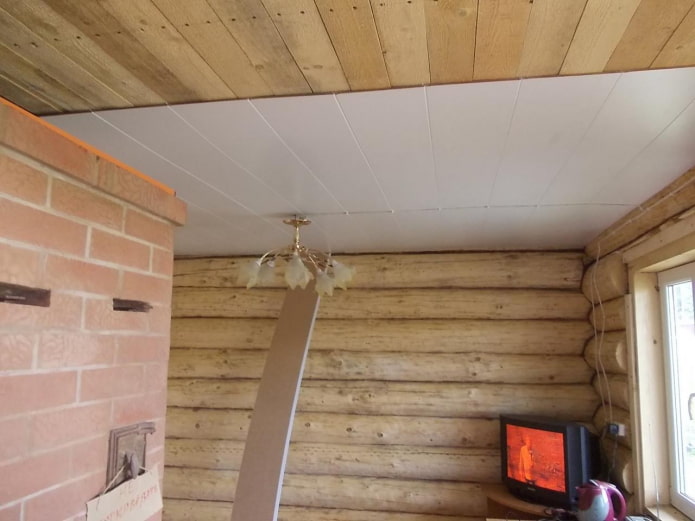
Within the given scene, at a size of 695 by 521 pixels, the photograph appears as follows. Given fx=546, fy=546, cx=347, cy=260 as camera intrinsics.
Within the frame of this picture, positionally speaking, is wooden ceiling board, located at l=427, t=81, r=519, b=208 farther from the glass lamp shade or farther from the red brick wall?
the red brick wall

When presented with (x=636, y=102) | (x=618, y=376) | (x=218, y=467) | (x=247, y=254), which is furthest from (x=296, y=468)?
(x=636, y=102)

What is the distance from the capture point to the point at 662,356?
286 centimetres

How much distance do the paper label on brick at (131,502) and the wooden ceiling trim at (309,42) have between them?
107cm

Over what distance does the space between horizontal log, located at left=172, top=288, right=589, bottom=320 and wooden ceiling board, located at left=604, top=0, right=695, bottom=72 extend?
2.72 metres

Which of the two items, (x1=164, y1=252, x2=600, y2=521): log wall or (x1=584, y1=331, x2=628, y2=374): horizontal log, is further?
(x1=164, y1=252, x2=600, y2=521): log wall

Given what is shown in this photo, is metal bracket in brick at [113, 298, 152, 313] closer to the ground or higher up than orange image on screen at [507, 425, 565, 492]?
higher up

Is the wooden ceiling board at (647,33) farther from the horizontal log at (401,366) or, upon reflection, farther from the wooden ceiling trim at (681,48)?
the horizontal log at (401,366)

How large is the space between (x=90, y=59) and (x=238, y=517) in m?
2.96

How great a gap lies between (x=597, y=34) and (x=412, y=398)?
312 cm

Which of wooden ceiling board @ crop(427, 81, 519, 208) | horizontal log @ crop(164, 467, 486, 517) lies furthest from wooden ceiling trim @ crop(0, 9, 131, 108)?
horizontal log @ crop(164, 467, 486, 517)

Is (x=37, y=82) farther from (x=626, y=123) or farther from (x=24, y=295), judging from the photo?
(x=626, y=123)

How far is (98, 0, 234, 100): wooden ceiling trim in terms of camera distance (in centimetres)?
104

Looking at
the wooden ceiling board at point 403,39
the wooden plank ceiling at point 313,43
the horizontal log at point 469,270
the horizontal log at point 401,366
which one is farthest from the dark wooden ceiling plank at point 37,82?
the horizontal log at point 401,366

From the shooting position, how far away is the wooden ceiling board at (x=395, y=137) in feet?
4.72
